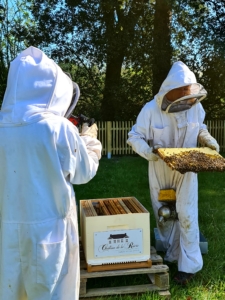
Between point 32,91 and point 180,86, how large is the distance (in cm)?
148

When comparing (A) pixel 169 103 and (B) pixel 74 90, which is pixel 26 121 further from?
(A) pixel 169 103

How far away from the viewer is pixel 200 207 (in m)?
5.59

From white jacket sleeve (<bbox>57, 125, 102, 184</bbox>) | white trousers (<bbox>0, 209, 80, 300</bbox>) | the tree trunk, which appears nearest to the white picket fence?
the tree trunk

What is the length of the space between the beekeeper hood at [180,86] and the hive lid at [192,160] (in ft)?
1.31

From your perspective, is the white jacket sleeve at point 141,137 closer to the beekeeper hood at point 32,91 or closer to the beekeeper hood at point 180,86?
the beekeeper hood at point 180,86

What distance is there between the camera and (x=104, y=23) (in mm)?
11289

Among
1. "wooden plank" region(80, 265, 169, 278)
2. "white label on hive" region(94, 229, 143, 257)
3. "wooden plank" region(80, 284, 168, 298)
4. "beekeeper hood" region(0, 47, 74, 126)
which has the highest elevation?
"beekeeper hood" region(0, 47, 74, 126)

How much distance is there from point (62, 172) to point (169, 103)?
145 cm

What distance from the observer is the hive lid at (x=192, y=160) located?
2.87 meters

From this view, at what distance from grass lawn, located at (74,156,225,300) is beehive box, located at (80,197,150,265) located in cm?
34

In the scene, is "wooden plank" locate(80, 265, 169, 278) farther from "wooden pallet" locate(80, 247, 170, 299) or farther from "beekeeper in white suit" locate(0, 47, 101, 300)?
"beekeeper in white suit" locate(0, 47, 101, 300)

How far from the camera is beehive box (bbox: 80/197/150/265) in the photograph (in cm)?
292

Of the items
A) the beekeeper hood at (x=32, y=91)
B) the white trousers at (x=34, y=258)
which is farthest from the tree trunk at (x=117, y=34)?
the white trousers at (x=34, y=258)

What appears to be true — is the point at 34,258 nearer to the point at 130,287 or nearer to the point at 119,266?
the point at 119,266
